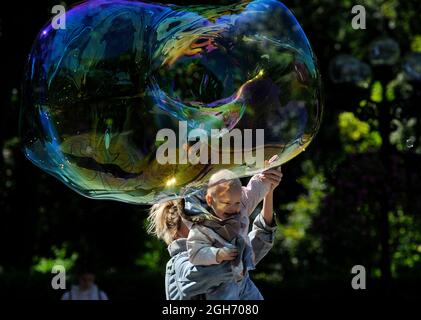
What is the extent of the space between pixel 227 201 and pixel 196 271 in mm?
353

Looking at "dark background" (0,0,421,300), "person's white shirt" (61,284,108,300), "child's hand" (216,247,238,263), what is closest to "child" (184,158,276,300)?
"child's hand" (216,247,238,263)

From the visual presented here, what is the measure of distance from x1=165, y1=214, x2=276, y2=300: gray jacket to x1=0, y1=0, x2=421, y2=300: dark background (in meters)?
2.79

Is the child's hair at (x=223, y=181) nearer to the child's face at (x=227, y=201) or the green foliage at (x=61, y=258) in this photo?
the child's face at (x=227, y=201)

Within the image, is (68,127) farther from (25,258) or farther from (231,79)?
(25,258)

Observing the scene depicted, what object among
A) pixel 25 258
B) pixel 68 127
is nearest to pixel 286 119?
pixel 68 127

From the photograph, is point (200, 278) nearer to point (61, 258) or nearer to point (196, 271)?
point (196, 271)

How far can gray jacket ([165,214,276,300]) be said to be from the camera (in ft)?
12.9

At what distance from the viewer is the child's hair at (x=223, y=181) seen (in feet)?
13.3

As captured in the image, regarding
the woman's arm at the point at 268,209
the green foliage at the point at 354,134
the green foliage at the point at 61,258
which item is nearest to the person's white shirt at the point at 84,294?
the woman's arm at the point at 268,209

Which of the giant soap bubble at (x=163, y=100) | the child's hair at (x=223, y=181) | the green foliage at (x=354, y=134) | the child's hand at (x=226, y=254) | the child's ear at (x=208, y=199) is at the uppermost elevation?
the green foliage at (x=354, y=134)

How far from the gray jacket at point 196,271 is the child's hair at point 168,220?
56 mm

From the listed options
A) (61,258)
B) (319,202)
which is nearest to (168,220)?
(319,202)

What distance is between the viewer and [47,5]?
9031 mm

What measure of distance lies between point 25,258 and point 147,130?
7.33 m
